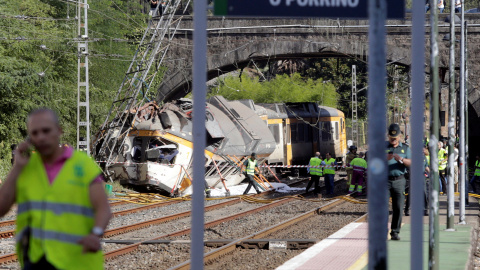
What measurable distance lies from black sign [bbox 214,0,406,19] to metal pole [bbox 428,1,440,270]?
101 inches

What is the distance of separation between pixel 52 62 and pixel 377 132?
1136 inches

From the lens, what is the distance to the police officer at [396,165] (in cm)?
1097

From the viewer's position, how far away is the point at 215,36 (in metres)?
39.5

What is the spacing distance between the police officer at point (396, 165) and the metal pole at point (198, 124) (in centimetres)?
580

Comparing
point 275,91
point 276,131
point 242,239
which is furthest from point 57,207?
point 275,91

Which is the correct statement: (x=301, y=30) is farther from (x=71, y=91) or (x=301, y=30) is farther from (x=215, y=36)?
(x=71, y=91)

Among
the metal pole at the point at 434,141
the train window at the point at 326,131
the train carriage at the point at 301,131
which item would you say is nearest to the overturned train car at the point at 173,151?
the train carriage at the point at 301,131

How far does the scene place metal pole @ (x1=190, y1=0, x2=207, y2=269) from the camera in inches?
208

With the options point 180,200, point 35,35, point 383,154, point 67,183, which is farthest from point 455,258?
point 35,35

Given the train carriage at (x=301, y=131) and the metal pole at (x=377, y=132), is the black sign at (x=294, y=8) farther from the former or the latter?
the train carriage at (x=301, y=131)

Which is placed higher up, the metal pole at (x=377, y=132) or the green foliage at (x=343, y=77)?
the green foliage at (x=343, y=77)

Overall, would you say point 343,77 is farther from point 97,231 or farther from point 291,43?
point 97,231

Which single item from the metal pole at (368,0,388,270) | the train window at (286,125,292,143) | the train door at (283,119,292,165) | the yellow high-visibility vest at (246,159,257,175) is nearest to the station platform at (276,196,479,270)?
the metal pole at (368,0,388,270)

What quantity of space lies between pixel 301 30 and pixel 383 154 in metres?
34.5
